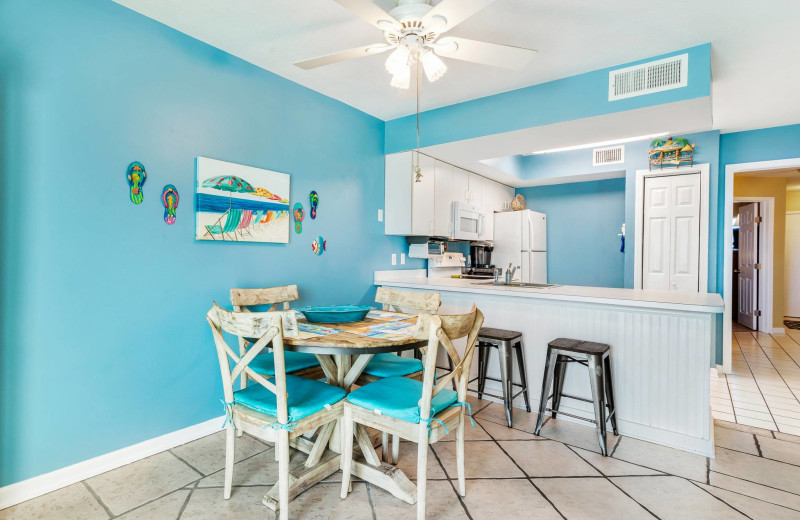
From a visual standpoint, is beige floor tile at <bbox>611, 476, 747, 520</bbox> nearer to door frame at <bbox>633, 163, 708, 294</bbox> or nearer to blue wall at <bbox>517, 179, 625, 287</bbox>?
door frame at <bbox>633, 163, 708, 294</bbox>

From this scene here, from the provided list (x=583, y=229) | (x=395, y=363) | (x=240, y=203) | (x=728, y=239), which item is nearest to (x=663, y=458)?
(x=395, y=363)

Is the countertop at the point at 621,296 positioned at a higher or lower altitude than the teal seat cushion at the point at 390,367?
higher

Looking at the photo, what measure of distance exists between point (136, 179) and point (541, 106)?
274 cm

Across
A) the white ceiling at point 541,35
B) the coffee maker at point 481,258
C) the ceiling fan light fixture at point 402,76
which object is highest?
the white ceiling at point 541,35

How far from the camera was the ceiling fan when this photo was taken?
1687mm

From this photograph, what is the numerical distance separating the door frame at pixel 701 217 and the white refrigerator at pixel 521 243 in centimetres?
124

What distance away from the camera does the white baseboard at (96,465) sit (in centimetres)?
188

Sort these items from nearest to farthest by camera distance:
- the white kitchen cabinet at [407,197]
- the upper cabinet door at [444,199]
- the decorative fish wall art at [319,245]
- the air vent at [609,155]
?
the decorative fish wall art at [319,245], the white kitchen cabinet at [407,197], the upper cabinet door at [444,199], the air vent at [609,155]

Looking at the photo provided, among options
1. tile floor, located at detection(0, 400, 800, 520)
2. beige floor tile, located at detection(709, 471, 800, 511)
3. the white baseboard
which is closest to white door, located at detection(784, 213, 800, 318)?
tile floor, located at detection(0, 400, 800, 520)

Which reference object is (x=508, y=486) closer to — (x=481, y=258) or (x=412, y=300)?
(x=412, y=300)

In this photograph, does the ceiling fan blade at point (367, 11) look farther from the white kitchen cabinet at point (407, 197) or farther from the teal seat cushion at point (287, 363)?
the white kitchen cabinet at point (407, 197)

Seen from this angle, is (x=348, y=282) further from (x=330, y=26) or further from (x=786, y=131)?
(x=786, y=131)

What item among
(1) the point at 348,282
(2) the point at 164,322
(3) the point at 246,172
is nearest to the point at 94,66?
(3) the point at 246,172

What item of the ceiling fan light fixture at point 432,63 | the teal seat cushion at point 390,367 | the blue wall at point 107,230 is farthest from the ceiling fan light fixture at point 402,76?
the teal seat cushion at point 390,367
